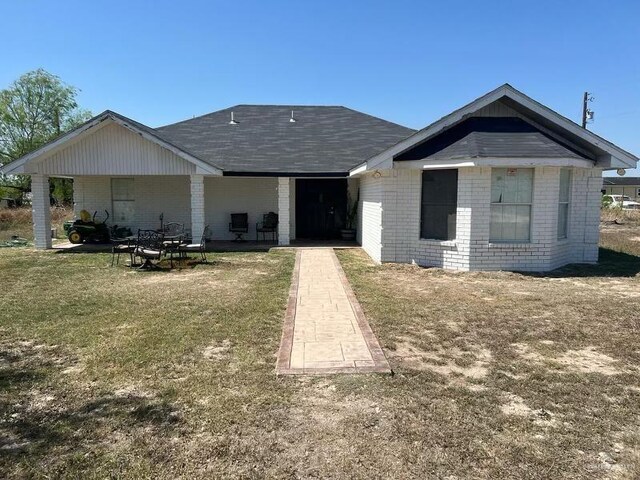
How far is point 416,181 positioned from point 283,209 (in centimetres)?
563

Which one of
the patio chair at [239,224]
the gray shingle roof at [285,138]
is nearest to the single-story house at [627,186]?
the gray shingle roof at [285,138]

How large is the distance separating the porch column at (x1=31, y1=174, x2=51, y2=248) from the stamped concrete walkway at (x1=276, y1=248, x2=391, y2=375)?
9.84 m

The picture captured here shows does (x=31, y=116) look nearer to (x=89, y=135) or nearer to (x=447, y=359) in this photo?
(x=89, y=135)

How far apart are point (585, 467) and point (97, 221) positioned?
57.5 feet

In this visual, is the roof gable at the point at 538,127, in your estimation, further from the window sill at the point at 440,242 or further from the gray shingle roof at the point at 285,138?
the gray shingle roof at the point at 285,138

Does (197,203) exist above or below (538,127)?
below

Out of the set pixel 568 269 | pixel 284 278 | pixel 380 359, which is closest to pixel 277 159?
pixel 284 278

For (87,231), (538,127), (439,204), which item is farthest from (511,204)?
(87,231)

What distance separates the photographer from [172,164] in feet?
46.1

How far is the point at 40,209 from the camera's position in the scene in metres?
14.4

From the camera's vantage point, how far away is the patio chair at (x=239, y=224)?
55.0 feet

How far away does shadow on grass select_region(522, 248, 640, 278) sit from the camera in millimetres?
10070

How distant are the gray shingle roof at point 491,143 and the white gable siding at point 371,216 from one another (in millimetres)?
1552

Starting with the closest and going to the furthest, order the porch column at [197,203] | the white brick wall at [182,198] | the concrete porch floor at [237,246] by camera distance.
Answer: the porch column at [197,203], the concrete porch floor at [237,246], the white brick wall at [182,198]
